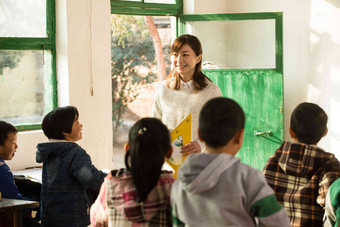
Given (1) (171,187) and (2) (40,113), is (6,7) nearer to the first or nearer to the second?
(2) (40,113)

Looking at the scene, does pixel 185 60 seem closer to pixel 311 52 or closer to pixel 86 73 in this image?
pixel 86 73

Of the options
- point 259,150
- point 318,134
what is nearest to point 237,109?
point 318,134

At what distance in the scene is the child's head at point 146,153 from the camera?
209cm

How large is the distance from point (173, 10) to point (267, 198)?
403 cm

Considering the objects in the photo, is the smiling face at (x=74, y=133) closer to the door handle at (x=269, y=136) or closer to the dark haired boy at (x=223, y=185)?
the dark haired boy at (x=223, y=185)

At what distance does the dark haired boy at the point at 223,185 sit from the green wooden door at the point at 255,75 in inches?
138

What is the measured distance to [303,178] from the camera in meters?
2.47

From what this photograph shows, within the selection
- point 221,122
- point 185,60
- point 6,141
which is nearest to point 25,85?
point 6,141

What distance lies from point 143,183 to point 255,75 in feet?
11.7

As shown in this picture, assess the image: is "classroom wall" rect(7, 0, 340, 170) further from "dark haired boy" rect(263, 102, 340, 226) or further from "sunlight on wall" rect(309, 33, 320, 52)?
"dark haired boy" rect(263, 102, 340, 226)

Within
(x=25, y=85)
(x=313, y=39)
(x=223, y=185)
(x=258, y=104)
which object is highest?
(x=313, y=39)

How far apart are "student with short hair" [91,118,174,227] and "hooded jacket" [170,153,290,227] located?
0.18m

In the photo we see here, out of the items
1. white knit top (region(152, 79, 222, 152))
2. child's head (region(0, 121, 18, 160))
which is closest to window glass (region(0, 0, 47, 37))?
child's head (region(0, 121, 18, 160))

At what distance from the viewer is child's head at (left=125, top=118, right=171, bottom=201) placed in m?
2.09
